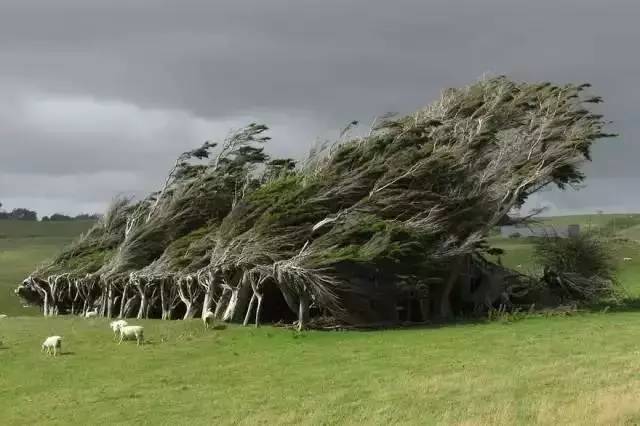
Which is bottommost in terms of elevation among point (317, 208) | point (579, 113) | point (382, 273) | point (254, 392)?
point (254, 392)

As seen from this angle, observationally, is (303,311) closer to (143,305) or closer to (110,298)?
(143,305)

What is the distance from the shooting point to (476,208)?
3747cm

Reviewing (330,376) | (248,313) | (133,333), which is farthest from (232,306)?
(330,376)

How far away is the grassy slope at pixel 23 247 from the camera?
59.3 meters

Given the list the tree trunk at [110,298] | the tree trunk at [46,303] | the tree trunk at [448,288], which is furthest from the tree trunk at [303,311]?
the tree trunk at [46,303]

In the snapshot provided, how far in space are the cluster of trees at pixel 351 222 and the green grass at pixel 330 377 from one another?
3.90 metres

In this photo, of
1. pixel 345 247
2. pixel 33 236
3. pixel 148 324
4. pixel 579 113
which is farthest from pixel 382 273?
pixel 33 236

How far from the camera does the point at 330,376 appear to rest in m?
19.6

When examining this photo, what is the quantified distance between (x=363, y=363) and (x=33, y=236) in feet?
366

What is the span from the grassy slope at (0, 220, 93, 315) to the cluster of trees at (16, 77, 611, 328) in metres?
14.7

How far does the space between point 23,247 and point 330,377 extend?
91.7 meters

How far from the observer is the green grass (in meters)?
15.4

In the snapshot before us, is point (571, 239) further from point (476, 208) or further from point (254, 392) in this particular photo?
point (254, 392)

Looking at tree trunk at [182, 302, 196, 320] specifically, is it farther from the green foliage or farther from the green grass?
the green foliage
